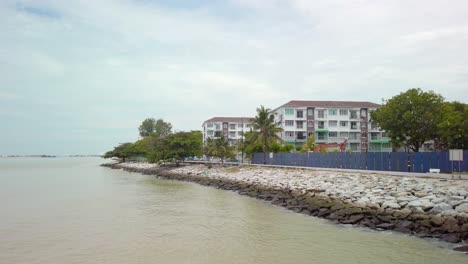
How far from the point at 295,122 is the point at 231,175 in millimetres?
35286

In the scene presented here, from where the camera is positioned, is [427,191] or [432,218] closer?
[432,218]

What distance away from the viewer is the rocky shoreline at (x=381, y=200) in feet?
60.8

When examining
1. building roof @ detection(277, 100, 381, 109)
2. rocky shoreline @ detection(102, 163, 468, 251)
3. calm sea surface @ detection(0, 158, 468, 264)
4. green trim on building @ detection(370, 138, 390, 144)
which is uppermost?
building roof @ detection(277, 100, 381, 109)

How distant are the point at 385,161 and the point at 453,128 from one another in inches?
994

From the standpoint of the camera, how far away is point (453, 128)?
2175 inches

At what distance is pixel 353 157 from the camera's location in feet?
136

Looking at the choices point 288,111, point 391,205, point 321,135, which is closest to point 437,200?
point 391,205

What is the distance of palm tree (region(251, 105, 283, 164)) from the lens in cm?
6181

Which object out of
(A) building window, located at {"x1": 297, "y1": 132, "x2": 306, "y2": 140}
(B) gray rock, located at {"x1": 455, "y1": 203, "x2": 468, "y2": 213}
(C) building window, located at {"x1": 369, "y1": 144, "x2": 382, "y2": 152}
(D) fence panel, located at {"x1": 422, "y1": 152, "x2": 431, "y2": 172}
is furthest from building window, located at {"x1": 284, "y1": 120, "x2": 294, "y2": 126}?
(B) gray rock, located at {"x1": 455, "y1": 203, "x2": 468, "y2": 213}

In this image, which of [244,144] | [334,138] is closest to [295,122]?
[334,138]

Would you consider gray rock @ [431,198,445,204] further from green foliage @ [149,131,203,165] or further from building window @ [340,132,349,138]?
building window @ [340,132,349,138]

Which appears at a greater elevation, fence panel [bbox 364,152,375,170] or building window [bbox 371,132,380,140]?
building window [bbox 371,132,380,140]

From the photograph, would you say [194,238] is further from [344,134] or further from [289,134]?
[344,134]

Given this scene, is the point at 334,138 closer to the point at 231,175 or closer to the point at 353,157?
the point at 231,175
